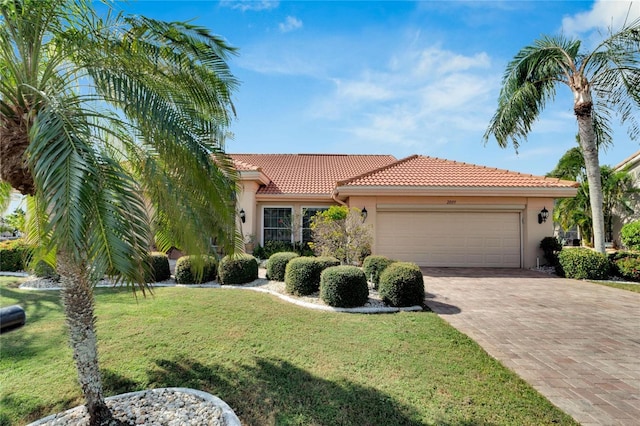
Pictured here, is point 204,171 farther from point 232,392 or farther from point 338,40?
point 338,40

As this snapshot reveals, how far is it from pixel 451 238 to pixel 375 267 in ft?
20.7

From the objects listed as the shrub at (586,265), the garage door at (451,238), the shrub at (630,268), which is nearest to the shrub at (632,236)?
the shrub at (630,268)

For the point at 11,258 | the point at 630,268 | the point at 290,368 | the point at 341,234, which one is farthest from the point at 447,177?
the point at 11,258

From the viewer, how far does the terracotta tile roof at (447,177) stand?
43.8 feet

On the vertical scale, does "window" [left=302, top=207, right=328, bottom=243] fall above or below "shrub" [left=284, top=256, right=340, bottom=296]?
above

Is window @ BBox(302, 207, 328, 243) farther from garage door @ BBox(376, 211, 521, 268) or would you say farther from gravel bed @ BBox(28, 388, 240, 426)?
gravel bed @ BBox(28, 388, 240, 426)

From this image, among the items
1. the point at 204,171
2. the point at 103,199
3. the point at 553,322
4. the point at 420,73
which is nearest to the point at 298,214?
the point at 420,73

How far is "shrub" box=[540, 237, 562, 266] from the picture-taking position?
12.9 metres

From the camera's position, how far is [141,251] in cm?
266

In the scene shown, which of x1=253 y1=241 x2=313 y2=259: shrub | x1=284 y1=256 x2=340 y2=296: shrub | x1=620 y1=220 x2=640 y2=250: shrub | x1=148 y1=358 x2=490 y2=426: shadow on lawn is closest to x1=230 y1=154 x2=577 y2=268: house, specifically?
x1=253 y1=241 x2=313 y2=259: shrub

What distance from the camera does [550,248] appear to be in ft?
42.9

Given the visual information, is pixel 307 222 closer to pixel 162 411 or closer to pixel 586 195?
pixel 162 411

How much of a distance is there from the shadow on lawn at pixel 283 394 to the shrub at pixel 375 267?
4.96 m

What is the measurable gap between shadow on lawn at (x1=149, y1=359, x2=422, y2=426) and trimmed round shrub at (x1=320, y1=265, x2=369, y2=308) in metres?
2.97
